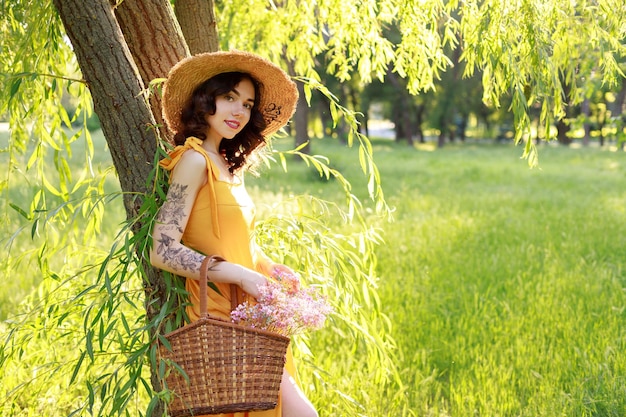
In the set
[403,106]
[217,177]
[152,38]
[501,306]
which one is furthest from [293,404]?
[403,106]

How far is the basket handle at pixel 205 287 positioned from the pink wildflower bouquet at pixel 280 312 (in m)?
0.11

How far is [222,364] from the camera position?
2322 millimetres

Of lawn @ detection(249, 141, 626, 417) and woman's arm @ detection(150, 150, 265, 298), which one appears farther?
lawn @ detection(249, 141, 626, 417)

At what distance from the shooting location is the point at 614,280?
6590mm

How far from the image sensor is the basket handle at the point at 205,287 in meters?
2.35

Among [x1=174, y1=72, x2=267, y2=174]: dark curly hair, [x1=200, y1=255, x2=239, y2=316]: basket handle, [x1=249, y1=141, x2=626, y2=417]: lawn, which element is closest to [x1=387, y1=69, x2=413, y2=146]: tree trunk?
[x1=249, y1=141, x2=626, y2=417]: lawn

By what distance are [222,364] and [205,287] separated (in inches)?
10.2

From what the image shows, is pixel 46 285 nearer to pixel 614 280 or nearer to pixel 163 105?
pixel 163 105

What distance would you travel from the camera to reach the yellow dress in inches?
106

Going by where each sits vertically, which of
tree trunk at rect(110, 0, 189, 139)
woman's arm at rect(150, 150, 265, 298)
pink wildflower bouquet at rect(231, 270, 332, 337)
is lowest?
pink wildflower bouquet at rect(231, 270, 332, 337)

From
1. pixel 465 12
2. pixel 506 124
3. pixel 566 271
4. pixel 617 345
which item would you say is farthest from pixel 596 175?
pixel 506 124

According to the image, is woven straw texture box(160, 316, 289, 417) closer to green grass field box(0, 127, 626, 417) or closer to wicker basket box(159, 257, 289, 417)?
wicker basket box(159, 257, 289, 417)

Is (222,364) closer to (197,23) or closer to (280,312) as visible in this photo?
(280,312)

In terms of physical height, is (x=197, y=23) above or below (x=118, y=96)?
above
